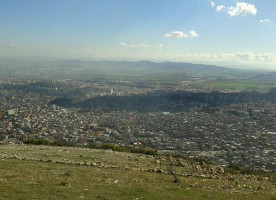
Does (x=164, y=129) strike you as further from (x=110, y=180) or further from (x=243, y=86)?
(x=243, y=86)

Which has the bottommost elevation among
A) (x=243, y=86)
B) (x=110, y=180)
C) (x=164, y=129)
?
(x=164, y=129)

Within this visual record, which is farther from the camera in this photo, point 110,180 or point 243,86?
point 243,86

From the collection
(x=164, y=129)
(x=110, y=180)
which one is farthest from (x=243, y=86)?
(x=110, y=180)

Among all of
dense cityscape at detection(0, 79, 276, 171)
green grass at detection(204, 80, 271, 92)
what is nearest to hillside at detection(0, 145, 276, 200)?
dense cityscape at detection(0, 79, 276, 171)

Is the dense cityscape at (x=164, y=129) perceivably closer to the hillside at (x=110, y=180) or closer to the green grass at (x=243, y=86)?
the hillside at (x=110, y=180)

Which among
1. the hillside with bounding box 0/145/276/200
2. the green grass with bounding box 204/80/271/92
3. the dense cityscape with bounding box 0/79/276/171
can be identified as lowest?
the dense cityscape with bounding box 0/79/276/171

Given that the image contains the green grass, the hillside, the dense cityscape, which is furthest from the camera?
the green grass

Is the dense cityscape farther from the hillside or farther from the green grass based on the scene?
the green grass

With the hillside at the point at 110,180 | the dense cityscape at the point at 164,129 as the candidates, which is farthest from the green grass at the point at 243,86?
the hillside at the point at 110,180
